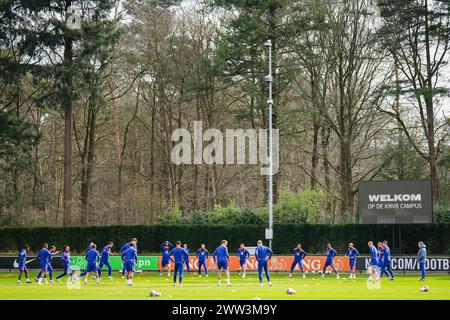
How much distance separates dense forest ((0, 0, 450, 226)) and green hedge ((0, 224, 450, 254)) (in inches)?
54.4

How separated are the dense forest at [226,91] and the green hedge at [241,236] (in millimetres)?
1382

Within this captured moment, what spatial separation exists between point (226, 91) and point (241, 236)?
14.5 meters

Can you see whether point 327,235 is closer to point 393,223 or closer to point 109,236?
point 393,223

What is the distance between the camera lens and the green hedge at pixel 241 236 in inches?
1998

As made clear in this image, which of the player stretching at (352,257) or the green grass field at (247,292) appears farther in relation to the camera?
the player stretching at (352,257)

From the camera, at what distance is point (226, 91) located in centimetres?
6500

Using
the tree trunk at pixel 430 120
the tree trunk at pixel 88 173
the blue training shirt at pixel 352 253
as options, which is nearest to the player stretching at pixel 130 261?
the blue training shirt at pixel 352 253

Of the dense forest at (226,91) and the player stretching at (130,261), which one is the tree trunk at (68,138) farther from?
the player stretching at (130,261)

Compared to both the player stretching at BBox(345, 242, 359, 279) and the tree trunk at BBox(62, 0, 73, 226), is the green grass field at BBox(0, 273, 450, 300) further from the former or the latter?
the tree trunk at BBox(62, 0, 73, 226)

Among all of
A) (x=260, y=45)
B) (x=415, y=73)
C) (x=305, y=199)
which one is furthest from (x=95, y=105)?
(x=415, y=73)

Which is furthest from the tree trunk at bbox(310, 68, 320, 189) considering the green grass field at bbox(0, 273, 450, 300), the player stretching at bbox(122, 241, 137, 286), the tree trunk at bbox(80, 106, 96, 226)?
the player stretching at bbox(122, 241, 137, 286)

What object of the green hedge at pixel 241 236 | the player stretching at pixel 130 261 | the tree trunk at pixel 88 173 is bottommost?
the player stretching at pixel 130 261

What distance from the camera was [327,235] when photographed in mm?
53094

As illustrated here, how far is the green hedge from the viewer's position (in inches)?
1998
